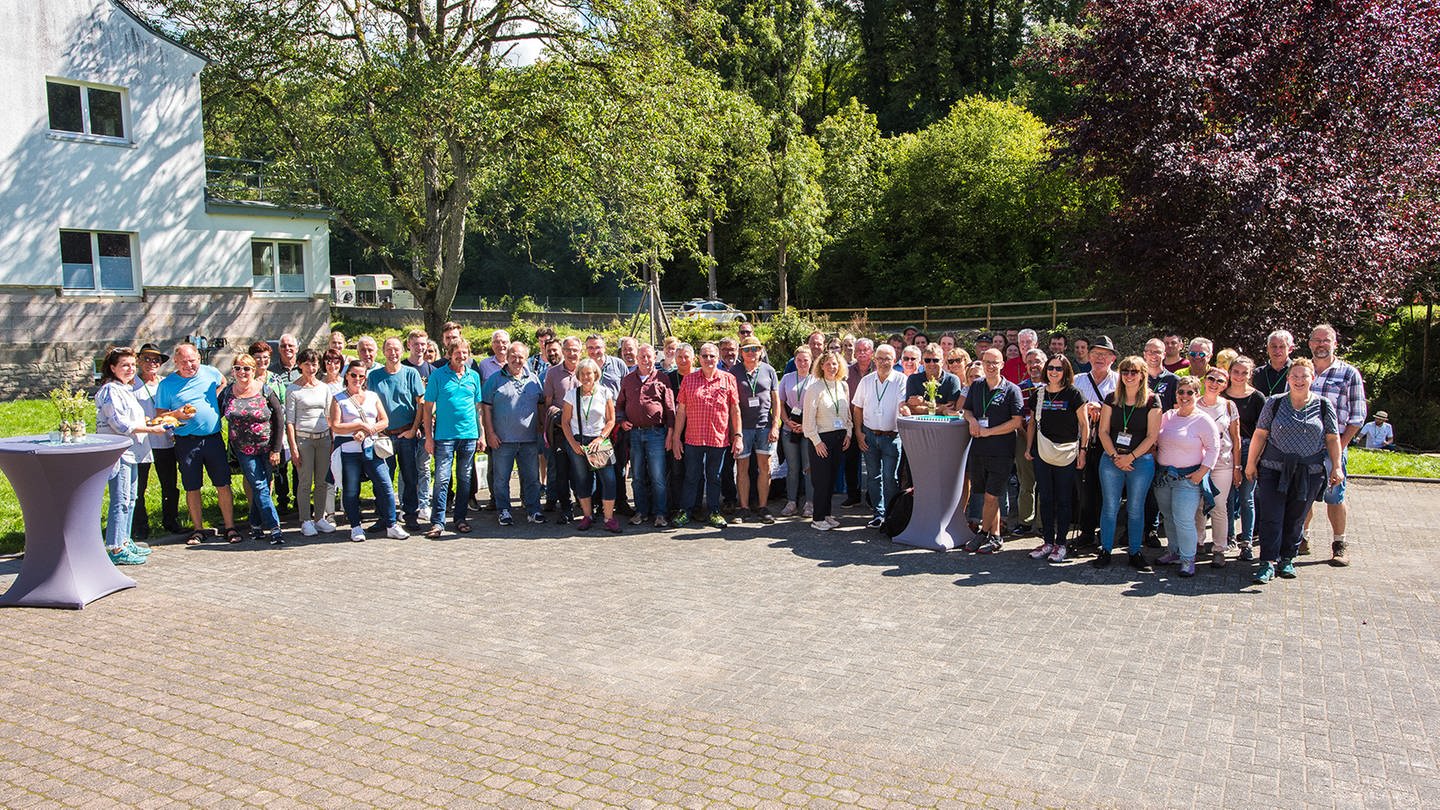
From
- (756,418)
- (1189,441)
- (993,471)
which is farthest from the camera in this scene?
(756,418)

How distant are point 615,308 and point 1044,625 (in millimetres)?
52075

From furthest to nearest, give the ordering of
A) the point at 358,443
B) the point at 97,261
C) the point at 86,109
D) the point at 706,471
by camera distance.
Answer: the point at 97,261 → the point at 86,109 → the point at 706,471 → the point at 358,443

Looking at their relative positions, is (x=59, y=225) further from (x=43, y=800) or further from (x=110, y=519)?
(x=43, y=800)

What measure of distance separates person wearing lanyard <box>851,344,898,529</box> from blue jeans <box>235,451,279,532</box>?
482 cm

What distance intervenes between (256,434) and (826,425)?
5232 mm

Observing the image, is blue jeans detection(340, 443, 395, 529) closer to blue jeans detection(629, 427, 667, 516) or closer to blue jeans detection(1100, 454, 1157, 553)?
blue jeans detection(629, 427, 667, 516)

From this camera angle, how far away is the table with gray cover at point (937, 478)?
8.44 m

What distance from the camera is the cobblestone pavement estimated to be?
4.27m

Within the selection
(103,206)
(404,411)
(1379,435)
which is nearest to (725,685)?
(404,411)

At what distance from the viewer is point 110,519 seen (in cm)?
778

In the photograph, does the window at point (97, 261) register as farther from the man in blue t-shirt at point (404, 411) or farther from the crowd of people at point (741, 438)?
the man in blue t-shirt at point (404, 411)

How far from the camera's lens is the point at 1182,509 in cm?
755

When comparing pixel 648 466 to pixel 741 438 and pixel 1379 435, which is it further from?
pixel 1379 435

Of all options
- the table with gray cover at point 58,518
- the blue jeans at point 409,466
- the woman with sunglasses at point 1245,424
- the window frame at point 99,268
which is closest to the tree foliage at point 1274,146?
the woman with sunglasses at point 1245,424
